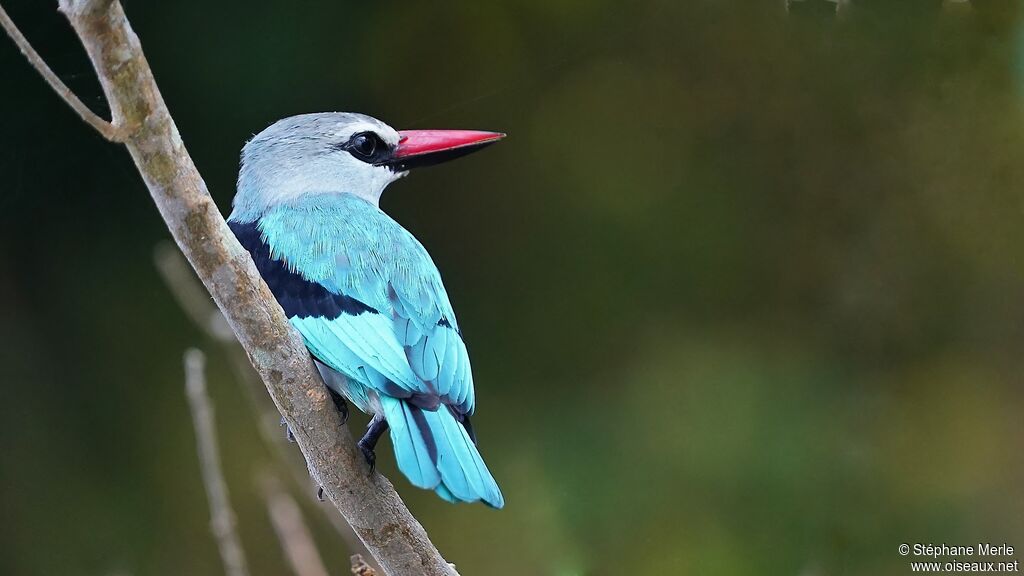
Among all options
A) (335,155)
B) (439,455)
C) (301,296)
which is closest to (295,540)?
(301,296)

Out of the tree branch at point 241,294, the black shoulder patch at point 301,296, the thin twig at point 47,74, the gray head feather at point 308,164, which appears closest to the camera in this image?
A: the thin twig at point 47,74

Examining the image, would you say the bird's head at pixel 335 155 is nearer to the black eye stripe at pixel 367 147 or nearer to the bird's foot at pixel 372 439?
the black eye stripe at pixel 367 147

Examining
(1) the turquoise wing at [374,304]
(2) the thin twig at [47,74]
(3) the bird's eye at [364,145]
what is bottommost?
(1) the turquoise wing at [374,304]

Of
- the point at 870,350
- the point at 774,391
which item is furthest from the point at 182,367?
the point at 870,350

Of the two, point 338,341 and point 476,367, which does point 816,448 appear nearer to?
point 476,367

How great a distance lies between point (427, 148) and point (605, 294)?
1779mm

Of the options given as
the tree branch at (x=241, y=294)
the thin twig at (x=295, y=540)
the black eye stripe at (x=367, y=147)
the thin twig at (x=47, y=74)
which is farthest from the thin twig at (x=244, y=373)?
the thin twig at (x=47, y=74)

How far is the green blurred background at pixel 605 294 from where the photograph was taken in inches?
158

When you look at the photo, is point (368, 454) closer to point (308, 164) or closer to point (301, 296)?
point (301, 296)

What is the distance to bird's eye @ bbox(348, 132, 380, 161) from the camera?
9.16 feet

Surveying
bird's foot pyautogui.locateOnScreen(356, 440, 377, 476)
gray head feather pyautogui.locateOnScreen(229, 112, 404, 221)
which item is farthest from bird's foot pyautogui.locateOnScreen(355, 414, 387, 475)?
gray head feather pyautogui.locateOnScreen(229, 112, 404, 221)

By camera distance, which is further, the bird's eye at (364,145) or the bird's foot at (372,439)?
the bird's eye at (364,145)

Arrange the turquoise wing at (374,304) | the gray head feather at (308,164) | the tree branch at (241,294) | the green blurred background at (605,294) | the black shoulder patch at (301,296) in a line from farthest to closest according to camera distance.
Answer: the green blurred background at (605,294) → the gray head feather at (308,164) → the black shoulder patch at (301,296) → the turquoise wing at (374,304) → the tree branch at (241,294)

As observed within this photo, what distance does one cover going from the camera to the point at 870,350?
165 inches
